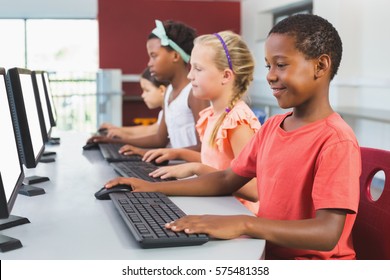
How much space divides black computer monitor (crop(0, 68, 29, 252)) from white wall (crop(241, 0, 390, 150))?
3048 millimetres

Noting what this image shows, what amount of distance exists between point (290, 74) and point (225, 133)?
1.76 ft

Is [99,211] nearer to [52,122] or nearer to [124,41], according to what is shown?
[52,122]

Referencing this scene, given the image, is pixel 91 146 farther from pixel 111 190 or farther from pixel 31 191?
pixel 111 190

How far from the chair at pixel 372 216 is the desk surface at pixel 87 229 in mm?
254

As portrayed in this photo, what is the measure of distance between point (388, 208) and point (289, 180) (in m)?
0.20

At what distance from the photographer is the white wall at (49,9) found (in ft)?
17.0

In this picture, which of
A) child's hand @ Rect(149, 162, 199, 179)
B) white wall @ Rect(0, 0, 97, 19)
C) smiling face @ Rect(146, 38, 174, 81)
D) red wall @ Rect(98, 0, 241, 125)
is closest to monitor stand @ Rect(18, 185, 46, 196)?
child's hand @ Rect(149, 162, 199, 179)

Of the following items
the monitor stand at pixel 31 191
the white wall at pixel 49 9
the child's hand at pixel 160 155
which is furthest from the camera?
the white wall at pixel 49 9

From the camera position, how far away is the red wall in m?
6.17

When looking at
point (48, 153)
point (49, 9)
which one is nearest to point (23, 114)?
point (48, 153)

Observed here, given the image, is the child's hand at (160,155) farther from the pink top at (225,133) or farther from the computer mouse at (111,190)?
the computer mouse at (111,190)

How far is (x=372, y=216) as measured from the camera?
1.18 meters

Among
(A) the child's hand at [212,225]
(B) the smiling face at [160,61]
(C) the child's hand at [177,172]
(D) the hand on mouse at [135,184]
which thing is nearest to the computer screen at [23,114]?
(D) the hand on mouse at [135,184]

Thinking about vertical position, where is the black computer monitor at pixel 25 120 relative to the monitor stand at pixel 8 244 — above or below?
above
